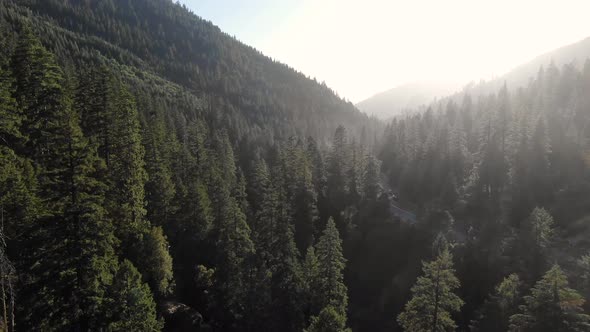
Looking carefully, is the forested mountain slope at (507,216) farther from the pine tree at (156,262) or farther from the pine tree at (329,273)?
the pine tree at (156,262)

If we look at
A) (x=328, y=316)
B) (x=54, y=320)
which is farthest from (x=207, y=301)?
(x=54, y=320)

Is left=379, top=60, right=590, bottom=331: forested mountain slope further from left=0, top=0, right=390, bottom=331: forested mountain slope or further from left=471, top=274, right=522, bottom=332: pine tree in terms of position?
left=0, top=0, right=390, bottom=331: forested mountain slope

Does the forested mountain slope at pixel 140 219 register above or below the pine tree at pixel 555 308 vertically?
above

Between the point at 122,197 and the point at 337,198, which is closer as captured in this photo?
the point at 122,197

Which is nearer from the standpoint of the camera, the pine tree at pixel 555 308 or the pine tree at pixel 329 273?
the pine tree at pixel 555 308

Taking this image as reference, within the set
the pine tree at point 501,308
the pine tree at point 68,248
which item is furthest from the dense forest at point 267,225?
the pine tree at point 501,308

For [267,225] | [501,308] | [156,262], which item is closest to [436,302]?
[501,308]

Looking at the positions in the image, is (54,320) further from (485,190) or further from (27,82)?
(485,190)
